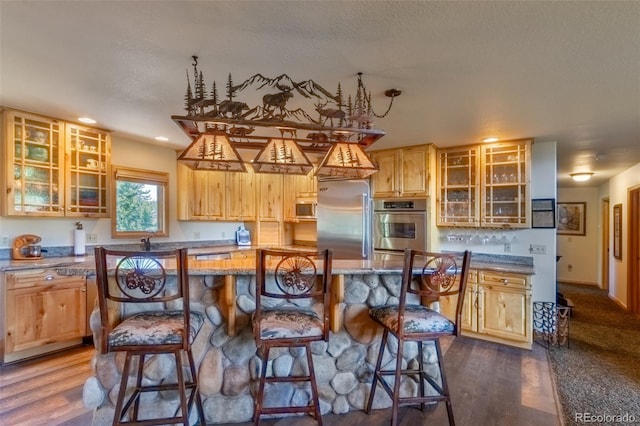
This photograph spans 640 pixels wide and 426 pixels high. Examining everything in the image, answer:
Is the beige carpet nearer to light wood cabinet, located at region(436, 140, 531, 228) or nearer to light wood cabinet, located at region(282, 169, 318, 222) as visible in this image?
light wood cabinet, located at region(436, 140, 531, 228)

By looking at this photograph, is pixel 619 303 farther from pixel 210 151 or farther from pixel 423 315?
pixel 210 151

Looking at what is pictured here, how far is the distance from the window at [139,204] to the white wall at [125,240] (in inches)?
3.1

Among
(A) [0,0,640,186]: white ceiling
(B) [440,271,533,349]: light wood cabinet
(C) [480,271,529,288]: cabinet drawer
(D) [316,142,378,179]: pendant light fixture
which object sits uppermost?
(A) [0,0,640,186]: white ceiling

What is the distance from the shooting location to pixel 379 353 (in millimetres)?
2248

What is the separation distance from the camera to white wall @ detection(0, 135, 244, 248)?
137 inches

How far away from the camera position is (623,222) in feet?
18.3

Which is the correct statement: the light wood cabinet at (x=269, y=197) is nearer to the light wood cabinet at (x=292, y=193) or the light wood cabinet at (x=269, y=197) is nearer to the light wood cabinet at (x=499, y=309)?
the light wood cabinet at (x=292, y=193)

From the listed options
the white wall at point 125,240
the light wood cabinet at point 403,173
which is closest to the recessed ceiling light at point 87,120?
the white wall at point 125,240

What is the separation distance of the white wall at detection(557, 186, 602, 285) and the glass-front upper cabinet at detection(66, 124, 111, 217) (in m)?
8.95

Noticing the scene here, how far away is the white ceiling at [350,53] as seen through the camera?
1.62 meters

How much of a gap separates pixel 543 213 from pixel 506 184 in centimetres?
58

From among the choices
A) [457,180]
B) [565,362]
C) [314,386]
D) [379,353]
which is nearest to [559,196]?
[457,180]

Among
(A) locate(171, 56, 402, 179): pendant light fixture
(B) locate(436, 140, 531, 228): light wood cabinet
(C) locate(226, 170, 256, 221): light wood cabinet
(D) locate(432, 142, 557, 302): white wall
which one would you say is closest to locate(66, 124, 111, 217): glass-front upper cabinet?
(C) locate(226, 170, 256, 221): light wood cabinet

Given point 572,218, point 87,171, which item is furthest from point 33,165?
point 572,218
